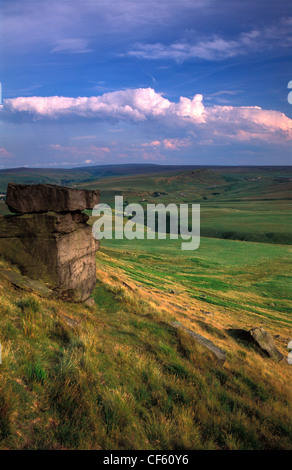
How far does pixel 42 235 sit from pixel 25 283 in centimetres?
227

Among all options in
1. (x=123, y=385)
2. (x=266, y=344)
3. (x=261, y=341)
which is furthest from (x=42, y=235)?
(x=266, y=344)

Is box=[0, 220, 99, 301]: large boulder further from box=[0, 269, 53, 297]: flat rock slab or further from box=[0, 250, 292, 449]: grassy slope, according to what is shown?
box=[0, 250, 292, 449]: grassy slope

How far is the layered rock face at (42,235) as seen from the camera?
40.9 feet

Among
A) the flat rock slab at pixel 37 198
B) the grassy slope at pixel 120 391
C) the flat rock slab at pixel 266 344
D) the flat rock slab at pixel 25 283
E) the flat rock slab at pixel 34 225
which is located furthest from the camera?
the flat rock slab at pixel 266 344

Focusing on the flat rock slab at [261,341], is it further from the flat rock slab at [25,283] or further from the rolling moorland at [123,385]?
the flat rock slab at [25,283]

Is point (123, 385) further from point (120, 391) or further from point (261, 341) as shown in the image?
point (261, 341)

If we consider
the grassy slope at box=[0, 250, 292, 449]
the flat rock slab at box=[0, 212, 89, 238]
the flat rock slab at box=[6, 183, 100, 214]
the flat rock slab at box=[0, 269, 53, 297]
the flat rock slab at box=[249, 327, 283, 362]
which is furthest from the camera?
the flat rock slab at box=[249, 327, 283, 362]

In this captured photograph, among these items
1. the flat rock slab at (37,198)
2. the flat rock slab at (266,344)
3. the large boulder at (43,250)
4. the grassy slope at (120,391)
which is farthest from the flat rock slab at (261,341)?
the flat rock slab at (37,198)

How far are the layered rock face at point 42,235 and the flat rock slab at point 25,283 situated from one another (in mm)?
650

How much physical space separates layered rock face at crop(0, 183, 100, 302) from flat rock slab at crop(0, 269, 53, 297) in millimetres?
650

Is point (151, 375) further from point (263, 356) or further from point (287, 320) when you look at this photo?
point (287, 320)

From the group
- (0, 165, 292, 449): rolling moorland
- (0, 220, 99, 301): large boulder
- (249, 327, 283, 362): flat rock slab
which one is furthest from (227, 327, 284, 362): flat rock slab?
(0, 220, 99, 301): large boulder

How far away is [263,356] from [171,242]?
5270 centimetres

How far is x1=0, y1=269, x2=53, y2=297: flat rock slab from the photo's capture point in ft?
36.6
